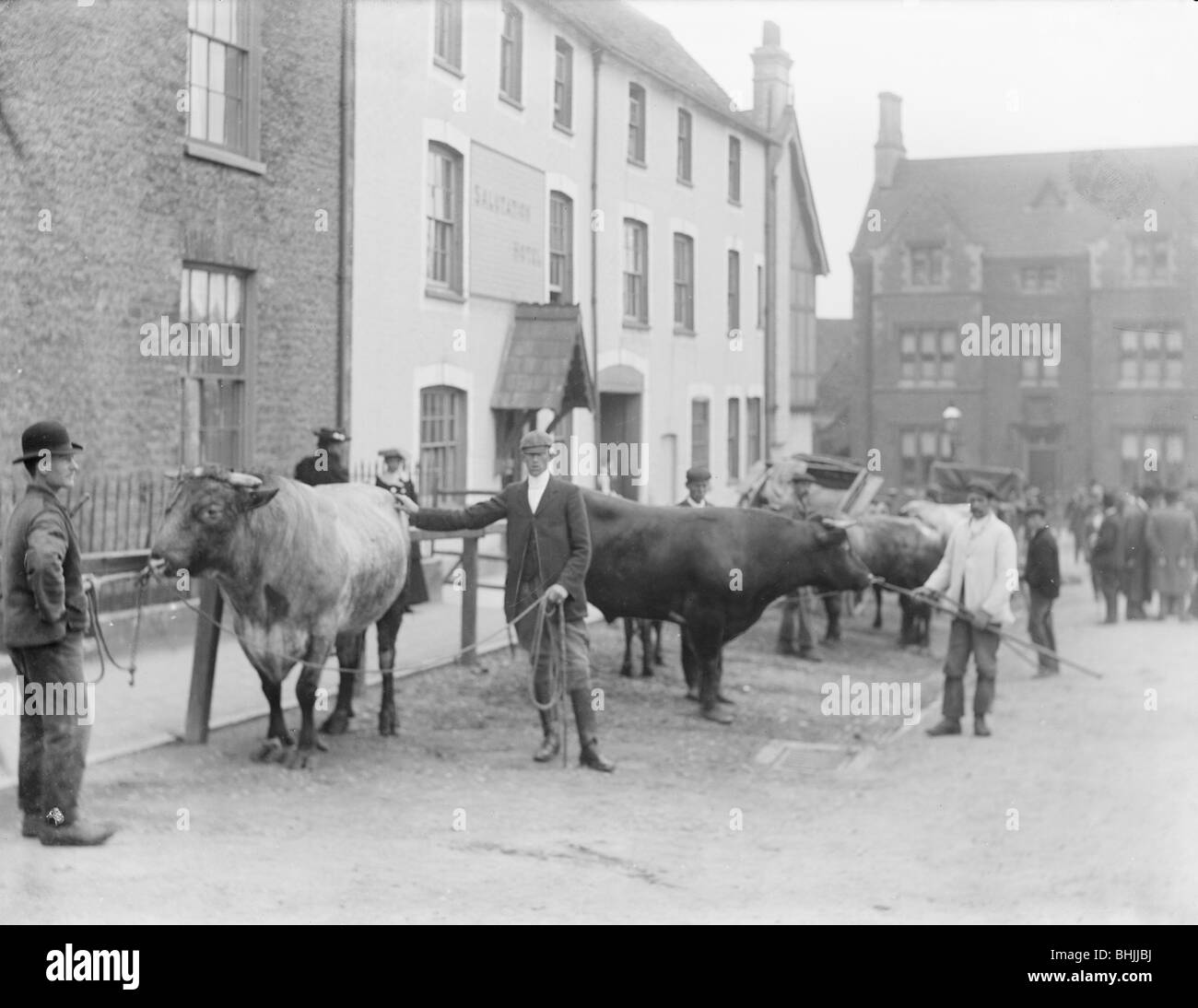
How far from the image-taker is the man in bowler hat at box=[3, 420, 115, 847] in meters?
6.52

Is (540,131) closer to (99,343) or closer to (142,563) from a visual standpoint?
(99,343)

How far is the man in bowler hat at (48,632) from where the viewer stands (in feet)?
21.4

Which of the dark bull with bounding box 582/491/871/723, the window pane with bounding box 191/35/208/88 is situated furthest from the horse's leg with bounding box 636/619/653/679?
the window pane with bounding box 191/35/208/88

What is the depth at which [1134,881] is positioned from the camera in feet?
21.1

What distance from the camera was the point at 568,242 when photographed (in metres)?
18.4

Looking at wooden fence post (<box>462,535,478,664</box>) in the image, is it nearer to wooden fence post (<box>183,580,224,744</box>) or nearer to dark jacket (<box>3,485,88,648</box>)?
wooden fence post (<box>183,580,224,744</box>)

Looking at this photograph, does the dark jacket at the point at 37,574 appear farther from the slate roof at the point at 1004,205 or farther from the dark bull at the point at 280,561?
the slate roof at the point at 1004,205

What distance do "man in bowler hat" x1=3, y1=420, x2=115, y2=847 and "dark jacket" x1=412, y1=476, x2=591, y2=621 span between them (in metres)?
3.14

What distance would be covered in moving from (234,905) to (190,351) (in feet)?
27.5

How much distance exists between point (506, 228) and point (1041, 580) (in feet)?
23.9

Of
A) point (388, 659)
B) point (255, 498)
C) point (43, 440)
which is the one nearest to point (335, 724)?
point (388, 659)

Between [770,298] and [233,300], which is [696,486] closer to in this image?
[233,300]
